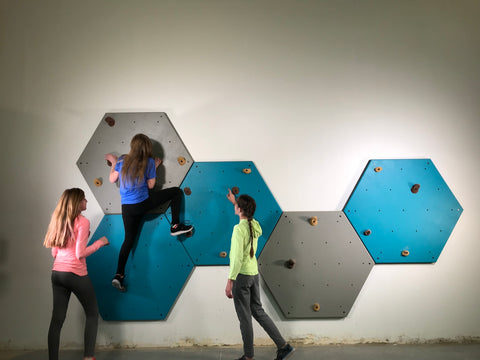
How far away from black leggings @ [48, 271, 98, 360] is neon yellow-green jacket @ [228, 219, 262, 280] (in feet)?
3.18

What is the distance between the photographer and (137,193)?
2.72 m

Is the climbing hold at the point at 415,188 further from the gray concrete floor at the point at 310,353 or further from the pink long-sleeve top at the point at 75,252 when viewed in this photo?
the pink long-sleeve top at the point at 75,252

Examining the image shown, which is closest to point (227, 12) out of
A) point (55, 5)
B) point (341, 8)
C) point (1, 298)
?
point (341, 8)

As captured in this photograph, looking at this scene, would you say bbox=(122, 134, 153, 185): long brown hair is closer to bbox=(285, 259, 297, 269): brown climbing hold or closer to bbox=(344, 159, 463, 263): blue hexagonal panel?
bbox=(285, 259, 297, 269): brown climbing hold

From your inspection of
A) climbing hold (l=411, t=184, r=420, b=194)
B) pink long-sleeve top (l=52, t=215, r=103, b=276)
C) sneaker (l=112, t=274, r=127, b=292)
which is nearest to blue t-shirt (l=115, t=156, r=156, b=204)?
pink long-sleeve top (l=52, t=215, r=103, b=276)

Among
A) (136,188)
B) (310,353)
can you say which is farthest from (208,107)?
(310,353)

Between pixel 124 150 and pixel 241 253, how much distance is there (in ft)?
4.25

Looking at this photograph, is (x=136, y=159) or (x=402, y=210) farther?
(x=402, y=210)

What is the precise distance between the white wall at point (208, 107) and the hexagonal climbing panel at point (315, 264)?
10 centimetres

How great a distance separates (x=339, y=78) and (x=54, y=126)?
7.73 ft

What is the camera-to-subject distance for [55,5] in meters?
2.90

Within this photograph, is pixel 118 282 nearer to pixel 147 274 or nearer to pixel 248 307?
pixel 147 274

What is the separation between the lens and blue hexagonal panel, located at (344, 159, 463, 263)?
2.93 m

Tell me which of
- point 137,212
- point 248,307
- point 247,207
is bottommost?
point 248,307
